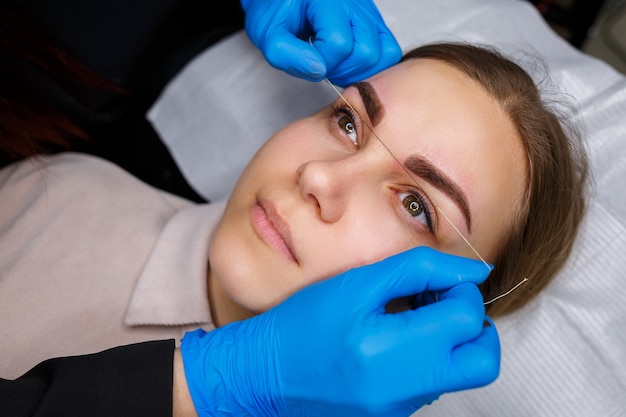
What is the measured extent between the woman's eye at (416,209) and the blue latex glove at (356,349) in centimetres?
11

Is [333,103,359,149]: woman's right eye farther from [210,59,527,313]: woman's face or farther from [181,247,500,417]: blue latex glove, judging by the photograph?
[181,247,500,417]: blue latex glove

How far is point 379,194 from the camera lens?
96 cm

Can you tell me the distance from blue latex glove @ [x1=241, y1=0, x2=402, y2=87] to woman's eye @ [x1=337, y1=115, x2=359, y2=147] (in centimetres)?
10

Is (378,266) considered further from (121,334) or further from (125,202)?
(125,202)

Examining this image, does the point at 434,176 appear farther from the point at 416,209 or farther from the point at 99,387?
the point at 99,387

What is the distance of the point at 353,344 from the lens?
81 centimetres

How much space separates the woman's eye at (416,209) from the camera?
3.23ft

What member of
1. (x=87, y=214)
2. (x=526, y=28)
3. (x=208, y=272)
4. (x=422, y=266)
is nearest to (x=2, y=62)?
(x=87, y=214)

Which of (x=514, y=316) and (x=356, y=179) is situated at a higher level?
(x=356, y=179)

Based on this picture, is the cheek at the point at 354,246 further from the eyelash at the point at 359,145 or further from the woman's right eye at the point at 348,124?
the woman's right eye at the point at 348,124

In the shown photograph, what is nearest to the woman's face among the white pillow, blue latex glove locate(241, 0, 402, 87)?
blue latex glove locate(241, 0, 402, 87)

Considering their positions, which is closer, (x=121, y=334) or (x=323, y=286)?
(x=323, y=286)

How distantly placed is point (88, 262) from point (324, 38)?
697mm

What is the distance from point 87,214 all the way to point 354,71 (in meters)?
0.69
